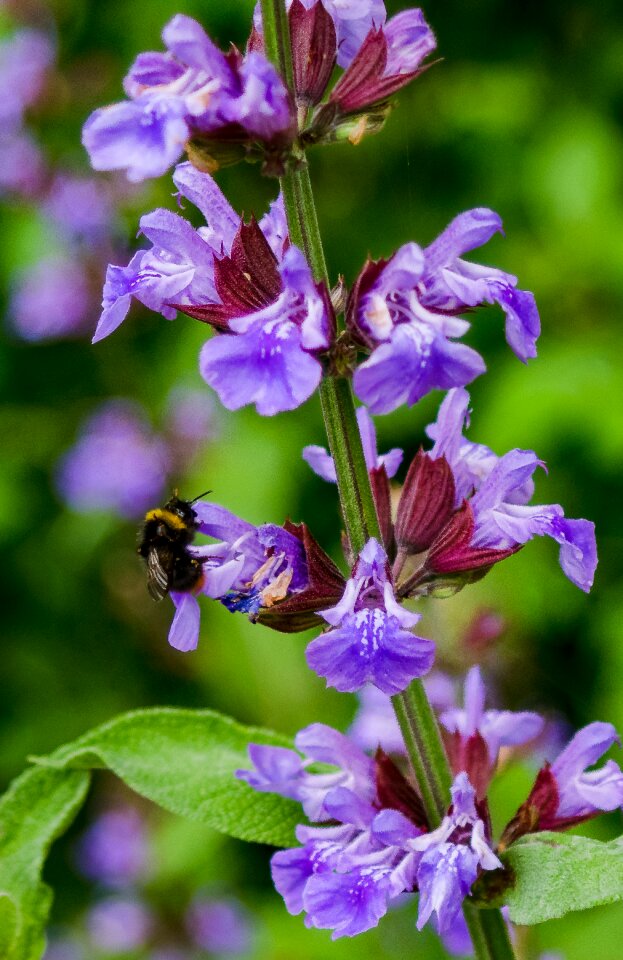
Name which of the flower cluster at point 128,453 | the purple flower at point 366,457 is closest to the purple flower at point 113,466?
the flower cluster at point 128,453

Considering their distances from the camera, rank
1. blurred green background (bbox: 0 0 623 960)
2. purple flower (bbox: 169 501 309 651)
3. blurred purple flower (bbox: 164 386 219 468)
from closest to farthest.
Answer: purple flower (bbox: 169 501 309 651)
blurred green background (bbox: 0 0 623 960)
blurred purple flower (bbox: 164 386 219 468)

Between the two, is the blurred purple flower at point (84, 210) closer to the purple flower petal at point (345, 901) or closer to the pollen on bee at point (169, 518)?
the pollen on bee at point (169, 518)

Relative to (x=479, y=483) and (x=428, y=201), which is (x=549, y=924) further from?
(x=428, y=201)

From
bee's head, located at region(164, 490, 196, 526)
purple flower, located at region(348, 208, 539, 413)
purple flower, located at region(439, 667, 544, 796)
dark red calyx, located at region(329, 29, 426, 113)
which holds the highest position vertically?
dark red calyx, located at region(329, 29, 426, 113)

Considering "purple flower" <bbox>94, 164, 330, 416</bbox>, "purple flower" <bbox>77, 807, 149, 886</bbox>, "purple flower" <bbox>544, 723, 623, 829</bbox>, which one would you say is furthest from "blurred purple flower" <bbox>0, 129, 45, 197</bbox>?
"purple flower" <bbox>544, 723, 623, 829</bbox>

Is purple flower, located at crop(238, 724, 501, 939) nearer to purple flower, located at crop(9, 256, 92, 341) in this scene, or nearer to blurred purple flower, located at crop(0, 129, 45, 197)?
purple flower, located at crop(9, 256, 92, 341)

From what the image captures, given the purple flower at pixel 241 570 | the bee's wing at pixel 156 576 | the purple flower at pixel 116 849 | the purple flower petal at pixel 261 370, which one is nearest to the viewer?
the purple flower petal at pixel 261 370
